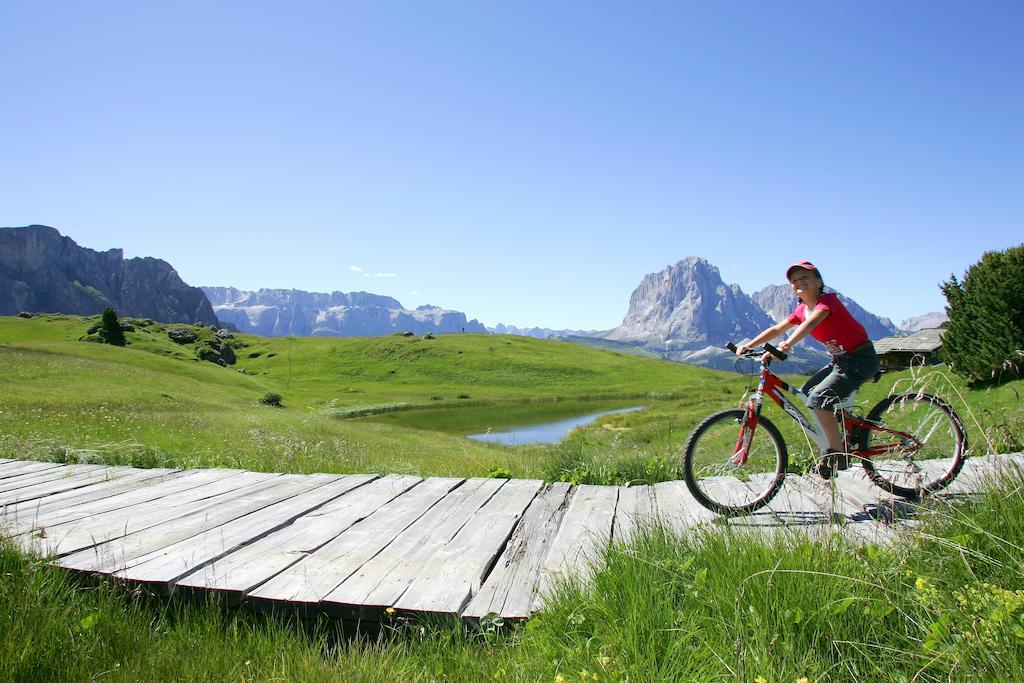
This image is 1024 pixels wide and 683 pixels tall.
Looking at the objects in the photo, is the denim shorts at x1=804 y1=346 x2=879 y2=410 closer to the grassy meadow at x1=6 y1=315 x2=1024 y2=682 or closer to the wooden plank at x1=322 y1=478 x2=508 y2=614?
the grassy meadow at x1=6 y1=315 x2=1024 y2=682

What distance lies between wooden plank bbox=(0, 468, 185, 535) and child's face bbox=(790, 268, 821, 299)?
790 centimetres

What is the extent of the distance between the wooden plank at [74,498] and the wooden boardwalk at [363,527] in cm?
3

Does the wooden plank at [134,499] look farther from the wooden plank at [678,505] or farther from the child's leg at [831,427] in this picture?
the child's leg at [831,427]

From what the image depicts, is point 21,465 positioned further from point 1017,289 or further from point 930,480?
point 1017,289

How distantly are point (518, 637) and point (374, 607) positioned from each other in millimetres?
1067

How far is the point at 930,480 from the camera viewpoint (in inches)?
259

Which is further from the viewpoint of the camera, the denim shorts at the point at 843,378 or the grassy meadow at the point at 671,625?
the denim shorts at the point at 843,378

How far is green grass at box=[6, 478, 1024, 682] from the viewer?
2.75 m

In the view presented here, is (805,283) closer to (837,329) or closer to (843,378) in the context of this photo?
(837,329)

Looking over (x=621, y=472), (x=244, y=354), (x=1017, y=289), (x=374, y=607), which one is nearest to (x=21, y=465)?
(x=374, y=607)

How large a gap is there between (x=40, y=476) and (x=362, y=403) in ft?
199

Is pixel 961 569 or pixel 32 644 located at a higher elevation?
pixel 961 569

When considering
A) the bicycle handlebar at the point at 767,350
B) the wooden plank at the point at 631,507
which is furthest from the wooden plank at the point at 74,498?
the bicycle handlebar at the point at 767,350

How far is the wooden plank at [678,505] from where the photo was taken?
566cm
